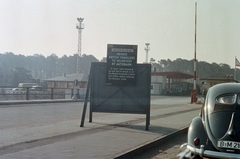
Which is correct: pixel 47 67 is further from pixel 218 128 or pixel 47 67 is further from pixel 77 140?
pixel 218 128

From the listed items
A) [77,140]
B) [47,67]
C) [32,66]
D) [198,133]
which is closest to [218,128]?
[198,133]

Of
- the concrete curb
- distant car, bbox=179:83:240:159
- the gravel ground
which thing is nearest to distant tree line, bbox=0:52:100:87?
the concrete curb

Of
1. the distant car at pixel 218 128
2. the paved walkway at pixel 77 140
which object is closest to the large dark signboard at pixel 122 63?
the paved walkway at pixel 77 140

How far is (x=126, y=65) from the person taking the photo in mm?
14164

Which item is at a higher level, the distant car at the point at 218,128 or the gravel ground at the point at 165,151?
the distant car at the point at 218,128

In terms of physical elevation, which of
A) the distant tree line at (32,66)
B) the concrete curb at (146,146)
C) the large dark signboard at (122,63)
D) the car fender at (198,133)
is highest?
the distant tree line at (32,66)

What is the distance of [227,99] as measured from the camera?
8602 millimetres

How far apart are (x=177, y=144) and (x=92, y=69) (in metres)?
4.48

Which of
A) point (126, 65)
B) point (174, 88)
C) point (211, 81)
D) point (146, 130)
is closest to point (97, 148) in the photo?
point (146, 130)

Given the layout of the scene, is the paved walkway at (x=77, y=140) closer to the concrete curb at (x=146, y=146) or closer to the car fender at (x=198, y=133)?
the concrete curb at (x=146, y=146)

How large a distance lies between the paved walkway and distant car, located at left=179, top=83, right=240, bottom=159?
1780 mm

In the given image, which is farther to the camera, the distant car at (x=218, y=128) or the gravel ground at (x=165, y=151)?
the gravel ground at (x=165, y=151)

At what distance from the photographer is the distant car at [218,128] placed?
7633 mm

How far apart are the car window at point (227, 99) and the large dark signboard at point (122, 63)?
18.8 ft
